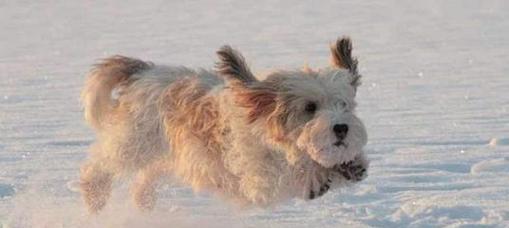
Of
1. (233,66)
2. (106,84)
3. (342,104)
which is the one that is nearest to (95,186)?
(106,84)

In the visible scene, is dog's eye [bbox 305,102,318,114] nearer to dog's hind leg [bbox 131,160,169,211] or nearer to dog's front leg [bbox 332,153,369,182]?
dog's front leg [bbox 332,153,369,182]

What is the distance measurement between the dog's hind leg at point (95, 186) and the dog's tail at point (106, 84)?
30 cm

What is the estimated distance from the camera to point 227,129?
17.3 ft

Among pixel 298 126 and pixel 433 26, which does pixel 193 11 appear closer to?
pixel 433 26

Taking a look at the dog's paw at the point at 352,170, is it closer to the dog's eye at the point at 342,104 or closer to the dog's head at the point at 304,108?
the dog's head at the point at 304,108

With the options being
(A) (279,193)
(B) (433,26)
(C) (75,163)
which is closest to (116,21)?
(B) (433,26)

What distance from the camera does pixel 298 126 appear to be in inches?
189

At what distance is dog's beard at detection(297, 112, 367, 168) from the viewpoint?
4.56 metres

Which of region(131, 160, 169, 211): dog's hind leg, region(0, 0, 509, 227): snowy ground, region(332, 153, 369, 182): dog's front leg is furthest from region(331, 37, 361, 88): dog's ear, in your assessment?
region(131, 160, 169, 211): dog's hind leg

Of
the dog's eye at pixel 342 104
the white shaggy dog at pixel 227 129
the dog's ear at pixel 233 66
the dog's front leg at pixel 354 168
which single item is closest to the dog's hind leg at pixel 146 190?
the white shaggy dog at pixel 227 129

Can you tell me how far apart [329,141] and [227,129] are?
0.85m

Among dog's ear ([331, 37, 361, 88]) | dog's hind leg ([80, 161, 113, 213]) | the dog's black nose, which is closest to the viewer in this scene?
the dog's black nose

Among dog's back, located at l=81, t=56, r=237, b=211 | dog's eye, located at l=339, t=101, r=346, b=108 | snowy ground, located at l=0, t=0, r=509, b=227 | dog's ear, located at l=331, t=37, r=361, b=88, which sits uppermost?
dog's ear, located at l=331, t=37, r=361, b=88

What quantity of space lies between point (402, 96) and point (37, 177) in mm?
4822
